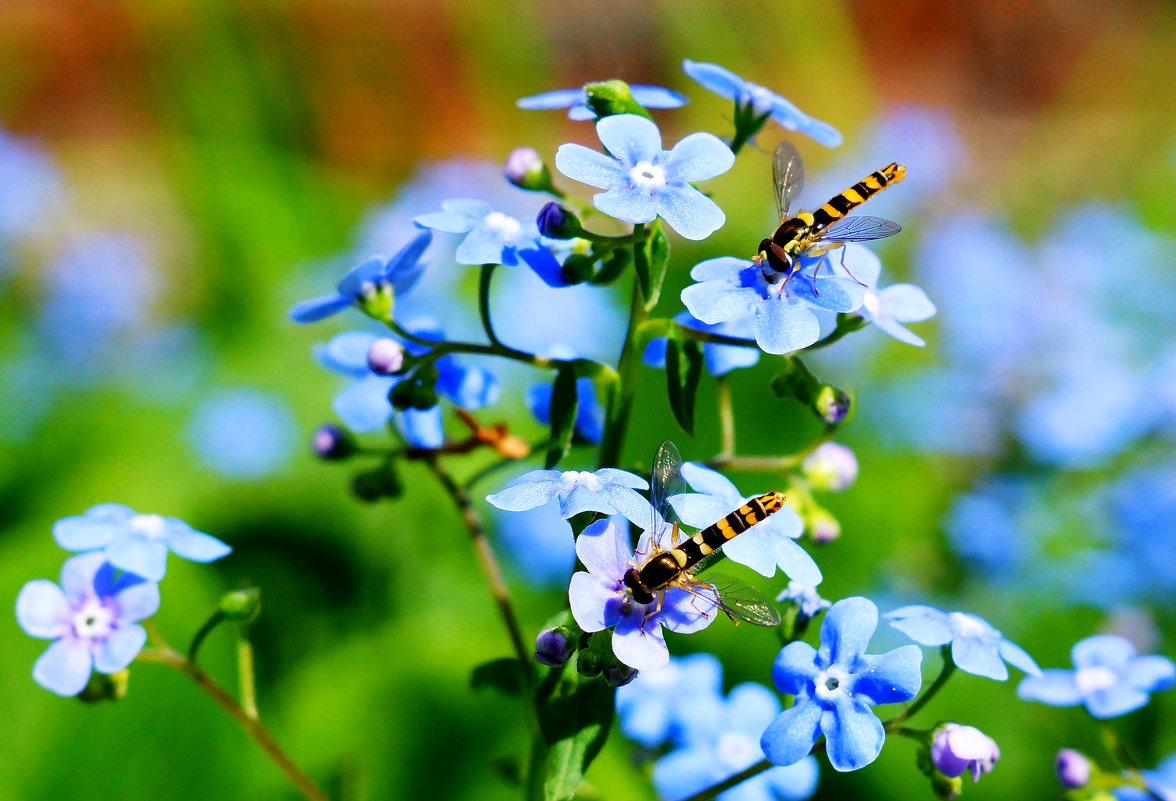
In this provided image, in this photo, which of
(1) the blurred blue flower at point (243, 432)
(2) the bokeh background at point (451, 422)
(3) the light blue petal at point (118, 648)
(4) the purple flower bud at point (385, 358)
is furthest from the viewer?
(1) the blurred blue flower at point (243, 432)

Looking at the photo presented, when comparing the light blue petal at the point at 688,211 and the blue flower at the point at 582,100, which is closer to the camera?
the light blue petal at the point at 688,211

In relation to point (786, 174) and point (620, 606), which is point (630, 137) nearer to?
point (786, 174)

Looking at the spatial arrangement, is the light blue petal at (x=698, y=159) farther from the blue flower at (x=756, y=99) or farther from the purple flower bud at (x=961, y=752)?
the purple flower bud at (x=961, y=752)

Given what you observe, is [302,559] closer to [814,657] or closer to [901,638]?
[901,638]

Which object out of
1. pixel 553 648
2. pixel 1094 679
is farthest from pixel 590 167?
pixel 1094 679

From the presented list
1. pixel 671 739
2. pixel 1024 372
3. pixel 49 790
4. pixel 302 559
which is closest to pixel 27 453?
pixel 302 559

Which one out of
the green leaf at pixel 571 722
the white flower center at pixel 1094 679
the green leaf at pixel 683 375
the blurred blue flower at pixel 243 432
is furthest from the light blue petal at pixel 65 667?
the blurred blue flower at pixel 243 432
